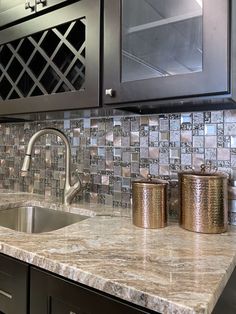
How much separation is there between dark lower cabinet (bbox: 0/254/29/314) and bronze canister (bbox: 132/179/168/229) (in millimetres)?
421

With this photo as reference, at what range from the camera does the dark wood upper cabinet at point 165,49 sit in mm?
756

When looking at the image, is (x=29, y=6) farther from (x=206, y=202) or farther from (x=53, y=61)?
(x=206, y=202)

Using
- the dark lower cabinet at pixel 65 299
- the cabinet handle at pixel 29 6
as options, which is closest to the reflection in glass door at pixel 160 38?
the cabinet handle at pixel 29 6

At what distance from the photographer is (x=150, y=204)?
3.14ft

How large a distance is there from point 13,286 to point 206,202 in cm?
64

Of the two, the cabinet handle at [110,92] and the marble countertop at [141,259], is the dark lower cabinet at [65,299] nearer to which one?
the marble countertop at [141,259]

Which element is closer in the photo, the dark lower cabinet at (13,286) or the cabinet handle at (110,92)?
the dark lower cabinet at (13,286)

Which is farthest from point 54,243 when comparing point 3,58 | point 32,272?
point 3,58

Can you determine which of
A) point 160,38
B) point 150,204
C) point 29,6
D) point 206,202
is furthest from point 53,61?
point 206,202

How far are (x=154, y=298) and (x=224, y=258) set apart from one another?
0.93 ft

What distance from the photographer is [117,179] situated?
4.27ft

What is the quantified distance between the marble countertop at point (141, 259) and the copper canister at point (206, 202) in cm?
3

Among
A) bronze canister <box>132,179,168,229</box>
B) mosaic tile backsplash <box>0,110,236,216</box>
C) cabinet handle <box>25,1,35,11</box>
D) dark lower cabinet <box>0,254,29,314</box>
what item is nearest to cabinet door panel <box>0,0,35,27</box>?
cabinet handle <box>25,1,35,11</box>

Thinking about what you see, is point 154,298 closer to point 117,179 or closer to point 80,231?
point 80,231
